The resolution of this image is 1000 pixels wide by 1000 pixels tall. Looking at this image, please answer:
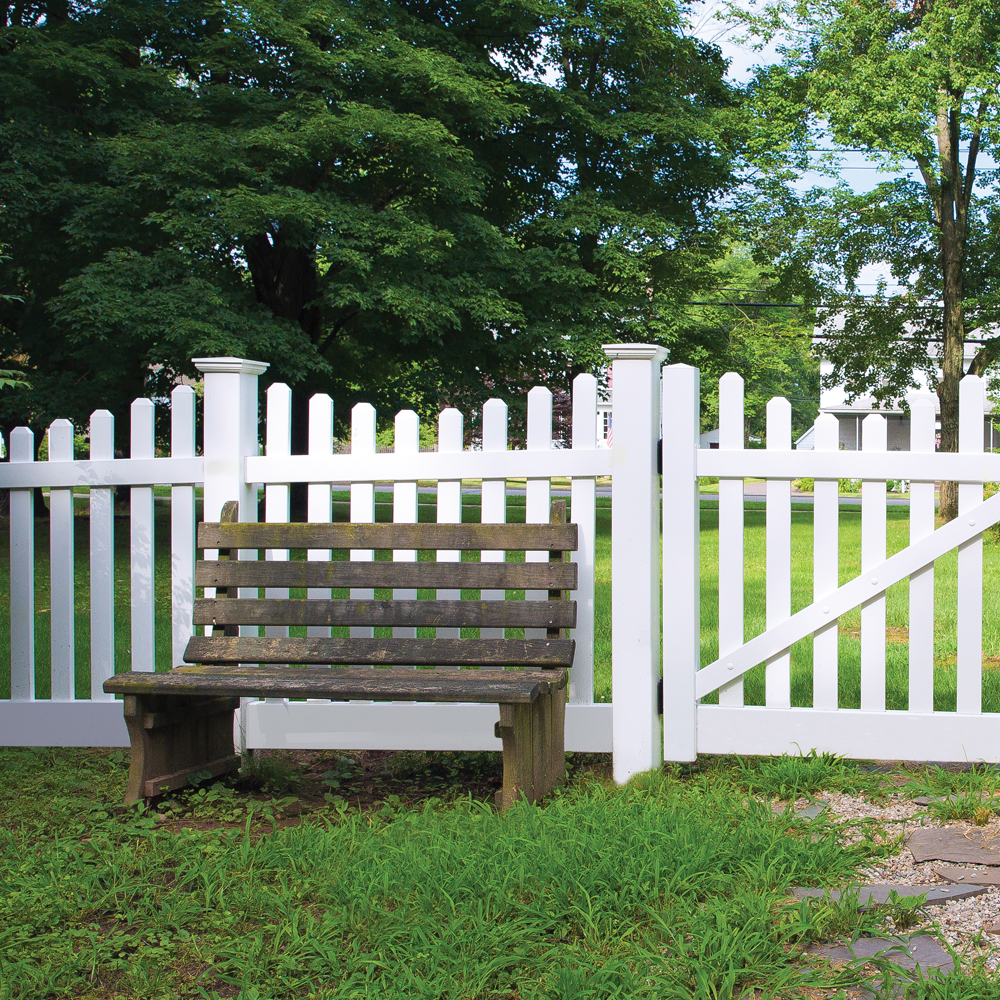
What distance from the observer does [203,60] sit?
14.7m

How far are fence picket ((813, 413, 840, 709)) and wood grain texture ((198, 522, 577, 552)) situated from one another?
93 centimetres

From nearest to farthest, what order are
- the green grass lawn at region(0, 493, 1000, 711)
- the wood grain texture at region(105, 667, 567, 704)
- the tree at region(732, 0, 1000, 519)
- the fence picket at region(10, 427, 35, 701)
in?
the wood grain texture at region(105, 667, 567, 704) < the fence picket at region(10, 427, 35, 701) < the green grass lawn at region(0, 493, 1000, 711) < the tree at region(732, 0, 1000, 519)

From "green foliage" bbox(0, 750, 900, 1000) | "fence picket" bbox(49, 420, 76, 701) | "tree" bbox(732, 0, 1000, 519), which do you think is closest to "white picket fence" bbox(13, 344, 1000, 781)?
"green foliage" bbox(0, 750, 900, 1000)

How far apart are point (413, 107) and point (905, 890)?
15.1m

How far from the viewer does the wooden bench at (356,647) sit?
342 centimetres

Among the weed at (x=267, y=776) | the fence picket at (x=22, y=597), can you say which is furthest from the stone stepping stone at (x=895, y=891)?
the fence picket at (x=22, y=597)

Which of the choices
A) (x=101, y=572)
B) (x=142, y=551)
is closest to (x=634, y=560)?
(x=142, y=551)

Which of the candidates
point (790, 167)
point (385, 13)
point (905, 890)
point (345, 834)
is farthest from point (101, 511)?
point (790, 167)

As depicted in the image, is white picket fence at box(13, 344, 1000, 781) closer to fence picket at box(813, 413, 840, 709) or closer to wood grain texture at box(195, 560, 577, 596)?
fence picket at box(813, 413, 840, 709)

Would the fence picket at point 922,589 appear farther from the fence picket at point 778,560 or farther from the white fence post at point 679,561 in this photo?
the white fence post at point 679,561

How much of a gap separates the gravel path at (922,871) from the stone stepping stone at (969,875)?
0.06 ft

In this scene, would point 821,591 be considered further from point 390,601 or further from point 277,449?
point 277,449

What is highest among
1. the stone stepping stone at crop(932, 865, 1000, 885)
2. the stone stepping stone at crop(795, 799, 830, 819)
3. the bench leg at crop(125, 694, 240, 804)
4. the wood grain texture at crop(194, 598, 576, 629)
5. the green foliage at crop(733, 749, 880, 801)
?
the wood grain texture at crop(194, 598, 576, 629)

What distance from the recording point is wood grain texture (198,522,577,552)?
379 cm
